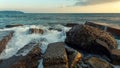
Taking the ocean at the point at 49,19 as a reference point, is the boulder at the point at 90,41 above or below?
above

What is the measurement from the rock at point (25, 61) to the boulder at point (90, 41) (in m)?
1.27

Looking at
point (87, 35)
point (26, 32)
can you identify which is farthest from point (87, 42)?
point (26, 32)

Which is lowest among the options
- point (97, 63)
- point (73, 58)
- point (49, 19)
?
point (49, 19)

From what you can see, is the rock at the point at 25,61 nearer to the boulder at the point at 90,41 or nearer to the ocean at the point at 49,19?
the boulder at the point at 90,41

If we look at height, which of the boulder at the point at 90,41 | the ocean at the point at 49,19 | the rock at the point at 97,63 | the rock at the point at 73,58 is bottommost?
the ocean at the point at 49,19

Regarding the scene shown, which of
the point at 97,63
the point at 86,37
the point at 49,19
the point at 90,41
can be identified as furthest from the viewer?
the point at 49,19

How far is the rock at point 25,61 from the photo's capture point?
5.20m

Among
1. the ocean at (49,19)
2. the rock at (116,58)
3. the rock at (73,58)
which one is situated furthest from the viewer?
the ocean at (49,19)

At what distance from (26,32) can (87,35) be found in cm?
388

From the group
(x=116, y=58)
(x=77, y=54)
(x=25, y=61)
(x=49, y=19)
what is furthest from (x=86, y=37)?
(x=49, y=19)

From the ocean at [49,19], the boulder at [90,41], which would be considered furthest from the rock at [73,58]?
the ocean at [49,19]

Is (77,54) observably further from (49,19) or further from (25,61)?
(49,19)

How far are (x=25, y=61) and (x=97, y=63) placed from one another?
193 cm

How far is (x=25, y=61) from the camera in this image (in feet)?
17.8
